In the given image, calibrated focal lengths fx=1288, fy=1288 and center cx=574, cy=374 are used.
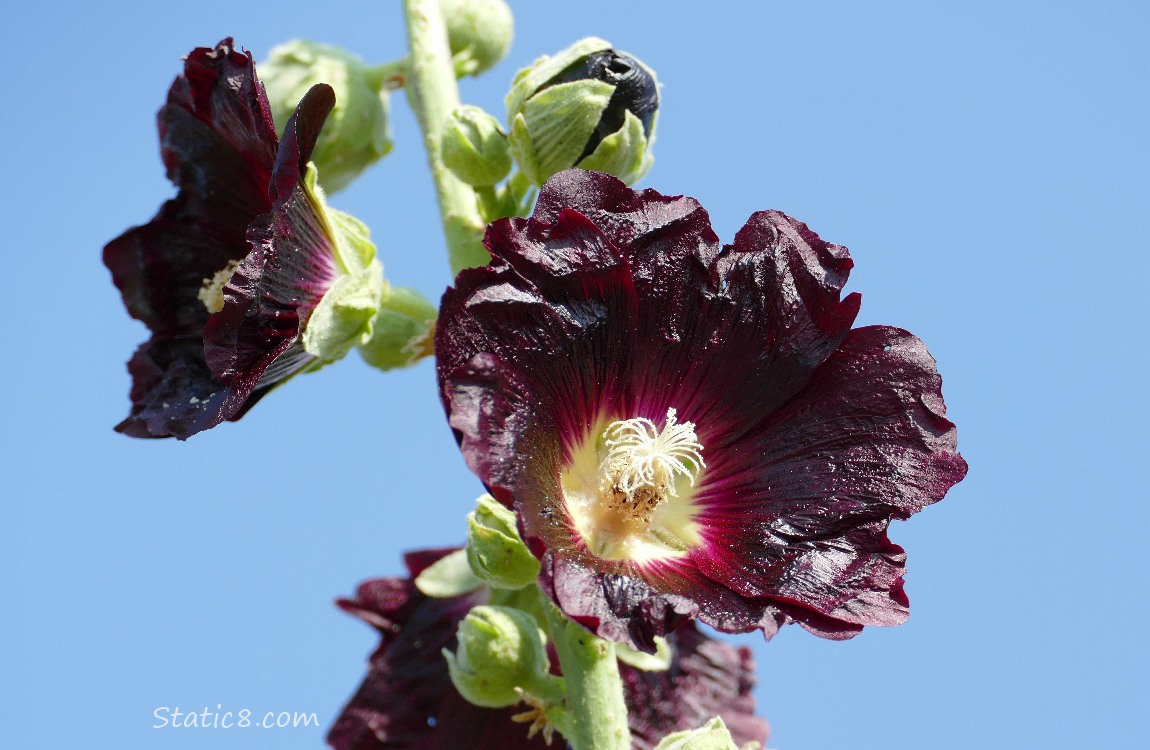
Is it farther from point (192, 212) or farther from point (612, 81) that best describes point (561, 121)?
point (192, 212)

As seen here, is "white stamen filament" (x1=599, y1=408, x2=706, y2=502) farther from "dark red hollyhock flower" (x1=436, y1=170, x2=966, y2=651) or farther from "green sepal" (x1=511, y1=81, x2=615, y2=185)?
"green sepal" (x1=511, y1=81, x2=615, y2=185)

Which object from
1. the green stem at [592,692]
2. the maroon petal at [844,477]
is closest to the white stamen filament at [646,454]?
the maroon petal at [844,477]

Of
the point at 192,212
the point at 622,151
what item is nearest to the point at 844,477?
the point at 622,151

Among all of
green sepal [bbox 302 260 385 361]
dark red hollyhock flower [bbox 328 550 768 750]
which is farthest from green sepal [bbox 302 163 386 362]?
dark red hollyhock flower [bbox 328 550 768 750]

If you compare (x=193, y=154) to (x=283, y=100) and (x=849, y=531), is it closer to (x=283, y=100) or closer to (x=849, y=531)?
(x=283, y=100)

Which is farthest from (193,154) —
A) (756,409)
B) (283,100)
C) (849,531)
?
(849,531)
